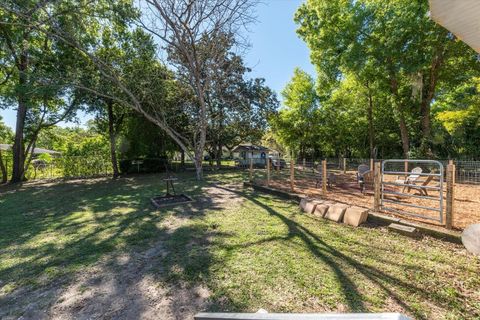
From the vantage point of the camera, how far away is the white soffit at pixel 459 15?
2.19 meters

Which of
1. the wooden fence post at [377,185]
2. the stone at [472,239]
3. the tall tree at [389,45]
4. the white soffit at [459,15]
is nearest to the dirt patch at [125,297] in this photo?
the stone at [472,239]

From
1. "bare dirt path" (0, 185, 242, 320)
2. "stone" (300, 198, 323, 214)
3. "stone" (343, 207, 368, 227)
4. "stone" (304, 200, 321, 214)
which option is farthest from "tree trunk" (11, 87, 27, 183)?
"stone" (343, 207, 368, 227)

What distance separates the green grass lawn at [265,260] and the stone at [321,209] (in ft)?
0.98

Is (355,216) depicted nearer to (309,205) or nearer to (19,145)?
(309,205)

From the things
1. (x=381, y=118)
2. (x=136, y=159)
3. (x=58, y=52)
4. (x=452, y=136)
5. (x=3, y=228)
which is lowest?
(x=3, y=228)

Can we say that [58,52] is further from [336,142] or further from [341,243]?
[336,142]

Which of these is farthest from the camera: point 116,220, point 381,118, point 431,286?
point 381,118

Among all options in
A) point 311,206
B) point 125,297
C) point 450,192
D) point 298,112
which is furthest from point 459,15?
point 298,112

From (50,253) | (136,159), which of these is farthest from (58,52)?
(50,253)

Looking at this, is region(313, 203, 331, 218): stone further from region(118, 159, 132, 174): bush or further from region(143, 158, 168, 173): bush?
region(118, 159, 132, 174): bush

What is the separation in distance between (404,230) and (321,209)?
147 centimetres

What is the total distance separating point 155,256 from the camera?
3.17 metres

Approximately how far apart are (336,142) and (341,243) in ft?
78.2

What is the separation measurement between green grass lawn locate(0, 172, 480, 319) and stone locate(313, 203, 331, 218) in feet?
0.98
